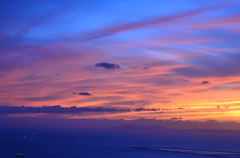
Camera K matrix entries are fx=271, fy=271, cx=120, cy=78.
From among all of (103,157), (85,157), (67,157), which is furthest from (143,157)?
(67,157)

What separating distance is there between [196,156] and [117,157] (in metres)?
34.6

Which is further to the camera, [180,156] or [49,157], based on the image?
[180,156]

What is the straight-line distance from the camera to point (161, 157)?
11119 cm

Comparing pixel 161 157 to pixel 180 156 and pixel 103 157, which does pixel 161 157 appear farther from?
pixel 103 157

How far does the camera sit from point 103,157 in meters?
106

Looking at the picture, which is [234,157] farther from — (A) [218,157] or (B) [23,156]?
(B) [23,156]

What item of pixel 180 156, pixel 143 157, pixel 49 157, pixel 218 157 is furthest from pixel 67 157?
pixel 218 157

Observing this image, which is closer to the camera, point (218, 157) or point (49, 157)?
point (49, 157)

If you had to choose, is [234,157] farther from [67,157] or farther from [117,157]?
[67,157]

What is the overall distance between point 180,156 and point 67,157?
47162 millimetres

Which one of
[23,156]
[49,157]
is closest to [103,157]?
[49,157]

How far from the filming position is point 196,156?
379 feet

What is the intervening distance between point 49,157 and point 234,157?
75.5 meters

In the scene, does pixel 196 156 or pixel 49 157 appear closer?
pixel 49 157
